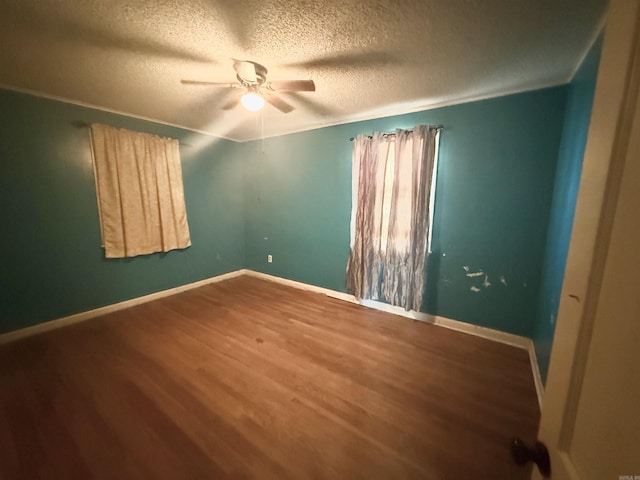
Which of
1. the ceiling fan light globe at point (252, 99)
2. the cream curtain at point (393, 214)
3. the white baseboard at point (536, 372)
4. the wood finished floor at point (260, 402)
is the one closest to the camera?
the wood finished floor at point (260, 402)

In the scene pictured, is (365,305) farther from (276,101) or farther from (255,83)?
(255,83)

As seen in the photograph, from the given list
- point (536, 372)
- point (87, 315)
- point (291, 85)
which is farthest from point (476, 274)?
point (87, 315)

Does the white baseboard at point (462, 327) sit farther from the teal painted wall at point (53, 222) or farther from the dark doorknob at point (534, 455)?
the teal painted wall at point (53, 222)

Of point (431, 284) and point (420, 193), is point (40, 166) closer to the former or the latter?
point (420, 193)

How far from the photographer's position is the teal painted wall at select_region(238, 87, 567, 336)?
205 cm

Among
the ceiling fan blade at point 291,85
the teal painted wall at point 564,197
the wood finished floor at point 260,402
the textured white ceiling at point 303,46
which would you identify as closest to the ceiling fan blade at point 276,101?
the textured white ceiling at point 303,46

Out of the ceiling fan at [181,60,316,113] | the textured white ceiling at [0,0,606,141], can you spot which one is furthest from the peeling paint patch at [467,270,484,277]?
the ceiling fan at [181,60,316,113]

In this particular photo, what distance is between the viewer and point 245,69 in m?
1.71

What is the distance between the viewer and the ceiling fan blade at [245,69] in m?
1.68

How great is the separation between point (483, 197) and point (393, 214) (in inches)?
32.5

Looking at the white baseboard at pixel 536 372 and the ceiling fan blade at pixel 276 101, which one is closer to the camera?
the white baseboard at pixel 536 372

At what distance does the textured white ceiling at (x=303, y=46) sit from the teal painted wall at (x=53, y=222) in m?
0.31

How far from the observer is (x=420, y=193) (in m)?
2.46

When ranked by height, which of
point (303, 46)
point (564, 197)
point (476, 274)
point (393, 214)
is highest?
point (303, 46)
